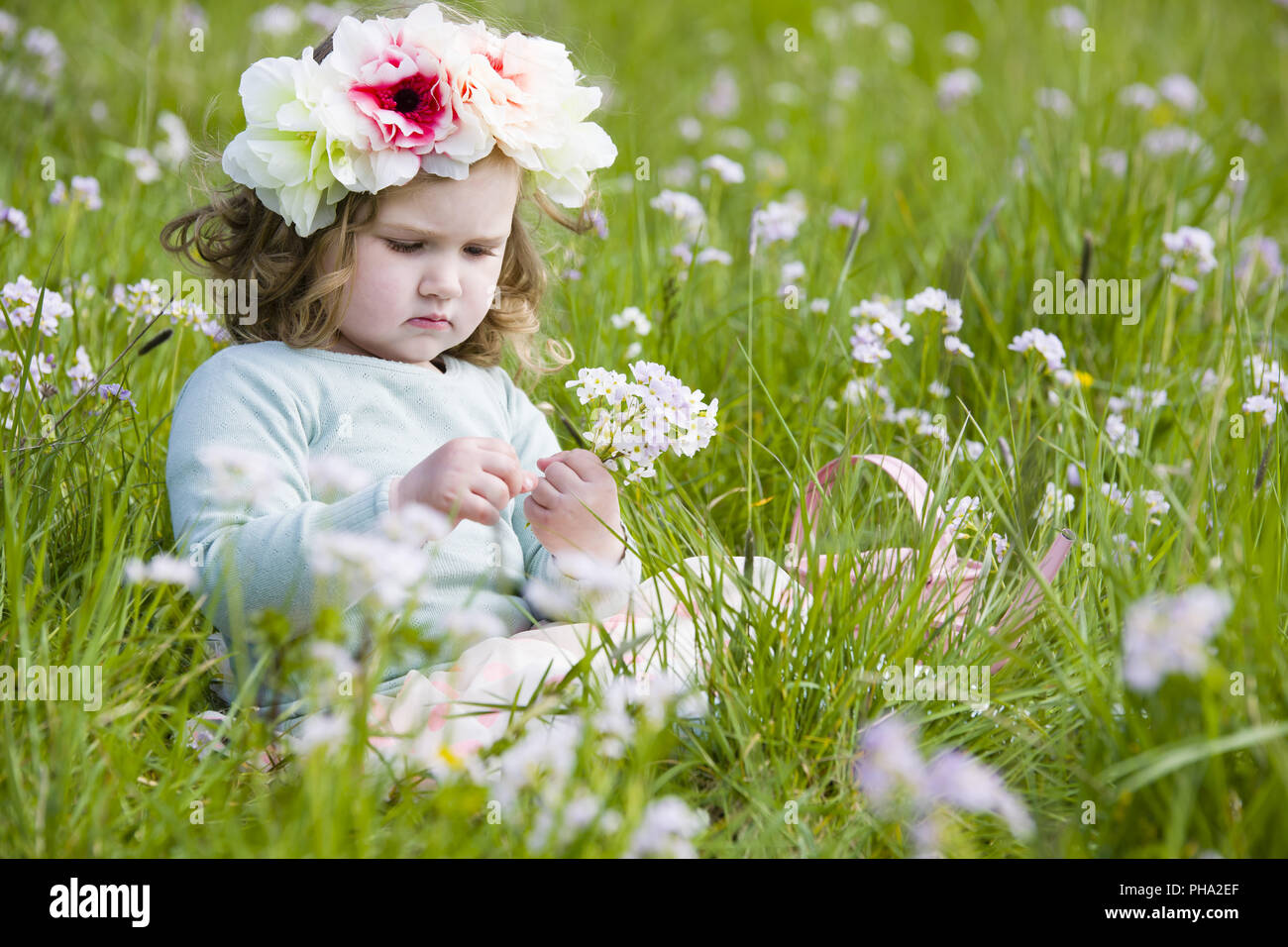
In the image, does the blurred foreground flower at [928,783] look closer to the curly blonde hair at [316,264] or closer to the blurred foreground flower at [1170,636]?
the blurred foreground flower at [1170,636]

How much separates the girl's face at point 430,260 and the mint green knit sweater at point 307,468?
105 mm

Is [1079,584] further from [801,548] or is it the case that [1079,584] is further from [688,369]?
[688,369]

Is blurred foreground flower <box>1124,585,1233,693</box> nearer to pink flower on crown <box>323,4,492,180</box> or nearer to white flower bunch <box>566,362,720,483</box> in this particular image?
white flower bunch <box>566,362,720,483</box>

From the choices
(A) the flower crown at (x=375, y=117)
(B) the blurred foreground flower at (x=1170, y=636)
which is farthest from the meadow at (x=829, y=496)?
(A) the flower crown at (x=375, y=117)

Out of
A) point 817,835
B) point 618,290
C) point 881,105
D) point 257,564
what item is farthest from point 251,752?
point 881,105

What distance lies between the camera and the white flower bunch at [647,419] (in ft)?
6.97

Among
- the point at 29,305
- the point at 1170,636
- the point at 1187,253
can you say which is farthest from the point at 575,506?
the point at 1187,253

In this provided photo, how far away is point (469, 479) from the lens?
6.43ft

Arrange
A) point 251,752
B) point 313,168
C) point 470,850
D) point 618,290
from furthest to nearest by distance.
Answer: point 618,290, point 313,168, point 251,752, point 470,850

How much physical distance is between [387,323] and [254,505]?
16.9 inches

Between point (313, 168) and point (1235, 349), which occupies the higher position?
point (313, 168)

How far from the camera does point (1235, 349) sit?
273 centimetres

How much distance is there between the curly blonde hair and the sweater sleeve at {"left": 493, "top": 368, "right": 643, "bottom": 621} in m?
0.11

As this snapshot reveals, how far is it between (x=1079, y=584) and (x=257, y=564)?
1.56 metres
